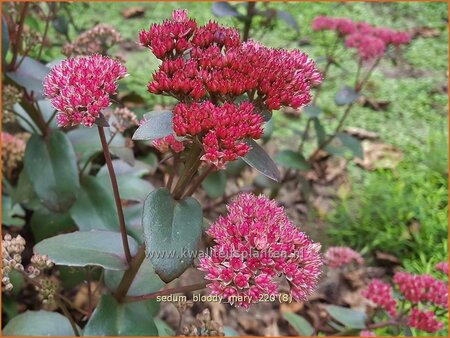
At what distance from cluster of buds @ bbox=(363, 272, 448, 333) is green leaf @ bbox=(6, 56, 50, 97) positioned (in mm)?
1168

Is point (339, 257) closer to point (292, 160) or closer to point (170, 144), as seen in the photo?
point (292, 160)

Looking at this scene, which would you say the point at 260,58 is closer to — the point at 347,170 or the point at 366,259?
the point at 366,259

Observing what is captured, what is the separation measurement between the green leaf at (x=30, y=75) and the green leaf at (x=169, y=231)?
71cm

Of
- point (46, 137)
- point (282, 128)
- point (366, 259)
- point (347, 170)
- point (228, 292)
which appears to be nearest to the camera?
point (228, 292)

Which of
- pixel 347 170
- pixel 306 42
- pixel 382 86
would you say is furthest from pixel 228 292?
pixel 306 42

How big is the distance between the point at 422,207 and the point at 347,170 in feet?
1.57

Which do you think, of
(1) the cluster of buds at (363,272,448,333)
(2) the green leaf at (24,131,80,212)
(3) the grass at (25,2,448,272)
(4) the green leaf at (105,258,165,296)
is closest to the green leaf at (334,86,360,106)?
(3) the grass at (25,2,448,272)

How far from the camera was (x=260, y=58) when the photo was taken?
43.1 inches

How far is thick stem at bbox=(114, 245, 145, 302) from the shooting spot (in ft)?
4.08

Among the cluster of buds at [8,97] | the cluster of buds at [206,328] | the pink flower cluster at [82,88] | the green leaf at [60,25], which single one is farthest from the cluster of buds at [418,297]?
the green leaf at [60,25]

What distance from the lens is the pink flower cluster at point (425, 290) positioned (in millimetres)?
1688

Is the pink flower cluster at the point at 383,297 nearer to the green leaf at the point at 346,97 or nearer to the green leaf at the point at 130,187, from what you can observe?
the green leaf at the point at 130,187

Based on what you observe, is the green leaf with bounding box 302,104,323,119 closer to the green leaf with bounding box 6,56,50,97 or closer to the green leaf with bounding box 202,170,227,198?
the green leaf with bounding box 202,170,227,198

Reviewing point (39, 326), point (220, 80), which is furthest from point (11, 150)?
point (220, 80)
